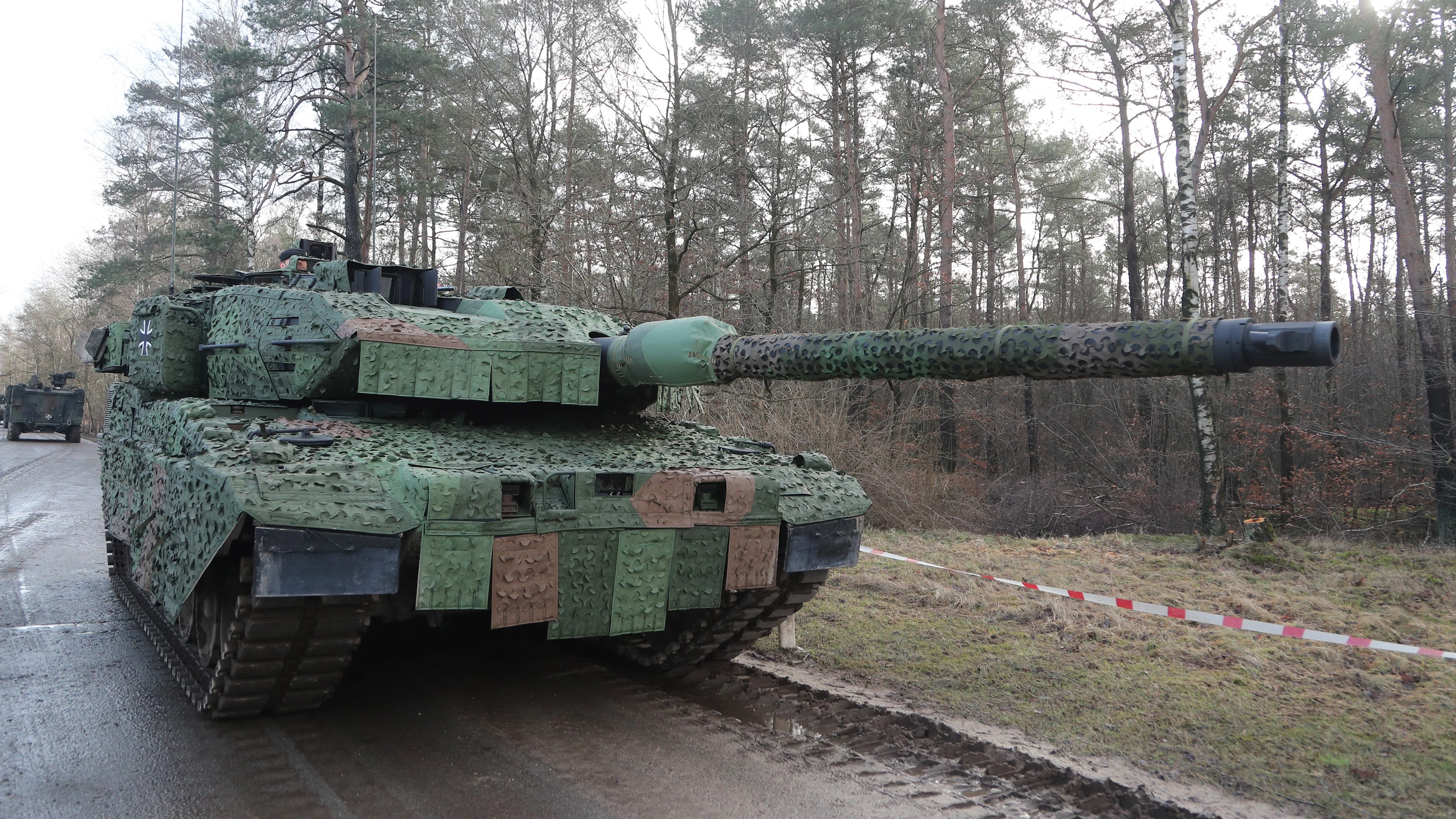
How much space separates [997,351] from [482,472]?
83.8 inches

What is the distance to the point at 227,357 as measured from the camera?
18.9 ft

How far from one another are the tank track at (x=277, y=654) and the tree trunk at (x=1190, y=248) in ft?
28.6

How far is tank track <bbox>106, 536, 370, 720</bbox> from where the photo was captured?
3.78 m

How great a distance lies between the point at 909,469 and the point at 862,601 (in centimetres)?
646

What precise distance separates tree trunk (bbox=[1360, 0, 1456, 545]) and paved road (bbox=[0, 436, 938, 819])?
10.2 meters

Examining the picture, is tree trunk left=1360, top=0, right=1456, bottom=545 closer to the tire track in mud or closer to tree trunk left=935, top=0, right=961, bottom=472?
tree trunk left=935, top=0, right=961, bottom=472

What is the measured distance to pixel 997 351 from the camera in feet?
10.7

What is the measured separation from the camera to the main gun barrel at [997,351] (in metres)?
2.77

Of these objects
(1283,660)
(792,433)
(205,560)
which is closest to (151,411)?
(205,560)

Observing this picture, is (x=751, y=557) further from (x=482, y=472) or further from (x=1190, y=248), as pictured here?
(x=1190, y=248)

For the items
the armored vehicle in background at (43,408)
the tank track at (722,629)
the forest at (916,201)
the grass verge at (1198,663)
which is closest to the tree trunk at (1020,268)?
the forest at (916,201)

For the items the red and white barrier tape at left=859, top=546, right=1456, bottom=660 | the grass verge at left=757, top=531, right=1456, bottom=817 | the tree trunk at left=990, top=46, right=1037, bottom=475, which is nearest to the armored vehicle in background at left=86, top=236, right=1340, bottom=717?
the grass verge at left=757, top=531, right=1456, bottom=817

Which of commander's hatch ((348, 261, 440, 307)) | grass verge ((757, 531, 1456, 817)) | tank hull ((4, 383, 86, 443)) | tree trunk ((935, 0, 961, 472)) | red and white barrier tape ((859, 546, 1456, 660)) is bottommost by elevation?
grass verge ((757, 531, 1456, 817))

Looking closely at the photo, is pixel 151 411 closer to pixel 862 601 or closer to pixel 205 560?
pixel 205 560
